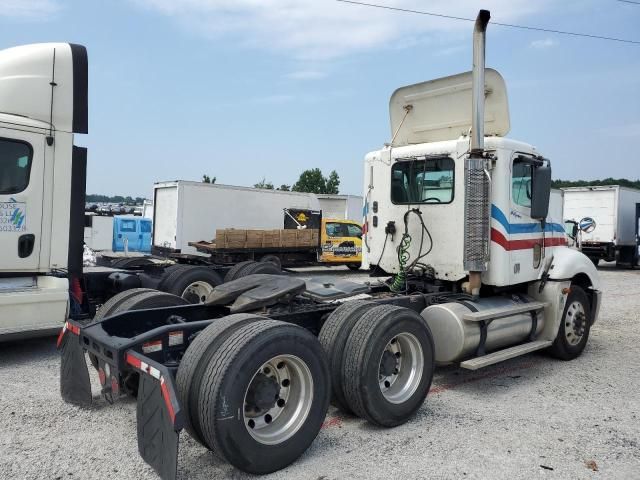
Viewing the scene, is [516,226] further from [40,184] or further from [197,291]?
[40,184]

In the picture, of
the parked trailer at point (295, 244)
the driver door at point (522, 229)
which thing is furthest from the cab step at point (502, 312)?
the parked trailer at point (295, 244)

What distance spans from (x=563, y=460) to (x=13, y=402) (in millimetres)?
4614

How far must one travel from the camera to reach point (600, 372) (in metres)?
6.27

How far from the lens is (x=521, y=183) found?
6.14m

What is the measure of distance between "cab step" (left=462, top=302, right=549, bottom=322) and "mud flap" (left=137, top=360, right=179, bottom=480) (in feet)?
10.5

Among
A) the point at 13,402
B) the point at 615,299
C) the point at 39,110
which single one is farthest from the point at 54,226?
the point at 615,299

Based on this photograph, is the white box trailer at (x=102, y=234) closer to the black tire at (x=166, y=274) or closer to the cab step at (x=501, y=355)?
A: the black tire at (x=166, y=274)

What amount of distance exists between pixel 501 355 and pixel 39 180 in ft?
17.7

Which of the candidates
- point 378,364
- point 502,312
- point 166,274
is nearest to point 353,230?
point 166,274

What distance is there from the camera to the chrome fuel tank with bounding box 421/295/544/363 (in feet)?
17.4

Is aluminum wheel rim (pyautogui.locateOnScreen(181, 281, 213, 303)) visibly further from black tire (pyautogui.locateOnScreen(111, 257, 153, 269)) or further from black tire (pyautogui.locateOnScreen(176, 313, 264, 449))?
black tire (pyautogui.locateOnScreen(176, 313, 264, 449))

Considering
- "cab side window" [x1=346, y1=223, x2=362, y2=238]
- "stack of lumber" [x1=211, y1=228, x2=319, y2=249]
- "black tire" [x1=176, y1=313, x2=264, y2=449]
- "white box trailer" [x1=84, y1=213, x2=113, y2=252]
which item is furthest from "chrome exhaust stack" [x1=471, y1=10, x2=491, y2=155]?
"white box trailer" [x1=84, y1=213, x2=113, y2=252]

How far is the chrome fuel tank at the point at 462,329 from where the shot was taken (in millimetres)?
5316

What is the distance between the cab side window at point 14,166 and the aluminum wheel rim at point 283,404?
4023 millimetres
